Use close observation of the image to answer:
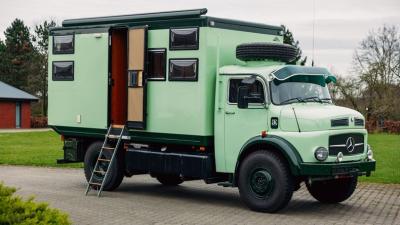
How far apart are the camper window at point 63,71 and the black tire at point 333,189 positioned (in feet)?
19.9

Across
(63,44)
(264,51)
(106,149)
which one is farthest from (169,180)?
(264,51)

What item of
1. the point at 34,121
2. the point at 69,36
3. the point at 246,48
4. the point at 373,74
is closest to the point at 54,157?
the point at 69,36

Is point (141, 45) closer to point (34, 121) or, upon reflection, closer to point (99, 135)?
point (99, 135)

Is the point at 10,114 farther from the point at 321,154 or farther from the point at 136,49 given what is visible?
the point at 321,154

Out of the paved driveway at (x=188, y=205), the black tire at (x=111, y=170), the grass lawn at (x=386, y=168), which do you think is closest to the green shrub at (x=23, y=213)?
the paved driveway at (x=188, y=205)

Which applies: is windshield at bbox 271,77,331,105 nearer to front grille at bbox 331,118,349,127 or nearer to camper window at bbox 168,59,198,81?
front grille at bbox 331,118,349,127

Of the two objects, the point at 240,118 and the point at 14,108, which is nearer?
the point at 240,118

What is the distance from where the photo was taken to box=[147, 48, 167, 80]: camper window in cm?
1326

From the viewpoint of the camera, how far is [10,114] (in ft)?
173

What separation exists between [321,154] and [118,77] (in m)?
5.52

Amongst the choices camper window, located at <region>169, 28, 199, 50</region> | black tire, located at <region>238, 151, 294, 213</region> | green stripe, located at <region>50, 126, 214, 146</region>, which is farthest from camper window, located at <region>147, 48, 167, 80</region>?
black tire, located at <region>238, 151, 294, 213</region>

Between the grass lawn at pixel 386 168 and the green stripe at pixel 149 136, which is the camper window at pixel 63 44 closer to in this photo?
the green stripe at pixel 149 136

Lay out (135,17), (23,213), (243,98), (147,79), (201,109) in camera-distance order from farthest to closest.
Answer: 1. (135,17)
2. (147,79)
3. (201,109)
4. (243,98)
5. (23,213)

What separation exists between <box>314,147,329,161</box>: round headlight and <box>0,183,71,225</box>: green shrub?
222 inches
